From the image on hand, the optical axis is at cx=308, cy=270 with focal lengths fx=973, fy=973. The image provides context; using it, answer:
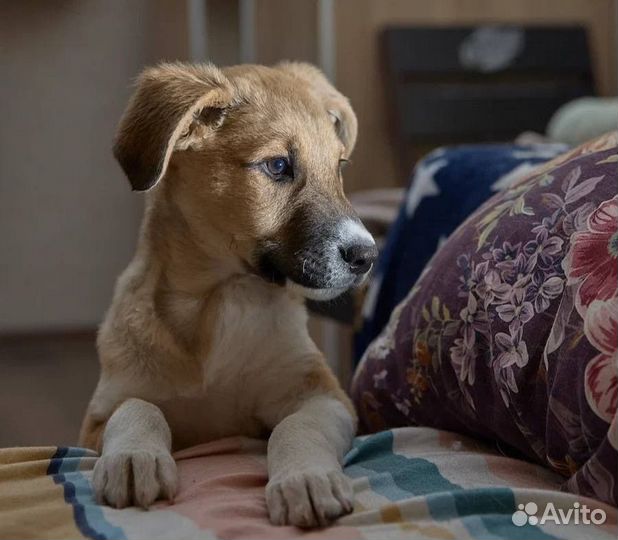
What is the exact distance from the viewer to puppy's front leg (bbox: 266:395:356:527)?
1.13 metres

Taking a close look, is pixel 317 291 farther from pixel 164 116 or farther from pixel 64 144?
pixel 64 144

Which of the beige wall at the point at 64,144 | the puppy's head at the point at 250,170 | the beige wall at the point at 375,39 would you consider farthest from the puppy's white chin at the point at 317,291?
the beige wall at the point at 64,144

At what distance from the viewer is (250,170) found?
160cm

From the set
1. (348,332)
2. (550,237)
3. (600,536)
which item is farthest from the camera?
(348,332)

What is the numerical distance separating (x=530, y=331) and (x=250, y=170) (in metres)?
0.56

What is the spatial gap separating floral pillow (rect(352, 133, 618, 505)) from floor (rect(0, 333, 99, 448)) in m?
2.08

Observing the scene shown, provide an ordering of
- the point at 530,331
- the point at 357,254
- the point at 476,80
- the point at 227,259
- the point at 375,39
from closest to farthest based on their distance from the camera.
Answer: the point at 530,331 → the point at 357,254 → the point at 227,259 → the point at 375,39 → the point at 476,80

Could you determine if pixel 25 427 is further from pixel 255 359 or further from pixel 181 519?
pixel 181 519

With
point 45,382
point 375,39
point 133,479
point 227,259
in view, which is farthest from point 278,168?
point 45,382

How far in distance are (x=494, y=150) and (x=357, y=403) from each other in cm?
78

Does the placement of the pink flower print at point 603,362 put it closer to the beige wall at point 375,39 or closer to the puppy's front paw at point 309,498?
the puppy's front paw at point 309,498

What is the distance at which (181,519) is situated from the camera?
1144 millimetres

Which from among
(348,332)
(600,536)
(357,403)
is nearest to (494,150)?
(357,403)

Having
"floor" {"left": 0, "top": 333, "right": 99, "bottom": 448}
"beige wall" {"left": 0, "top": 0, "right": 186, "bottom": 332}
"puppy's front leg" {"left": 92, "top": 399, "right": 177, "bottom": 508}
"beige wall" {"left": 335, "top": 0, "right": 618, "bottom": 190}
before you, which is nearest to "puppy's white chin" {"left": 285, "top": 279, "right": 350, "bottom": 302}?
"puppy's front leg" {"left": 92, "top": 399, "right": 177, "bottom": 508}
